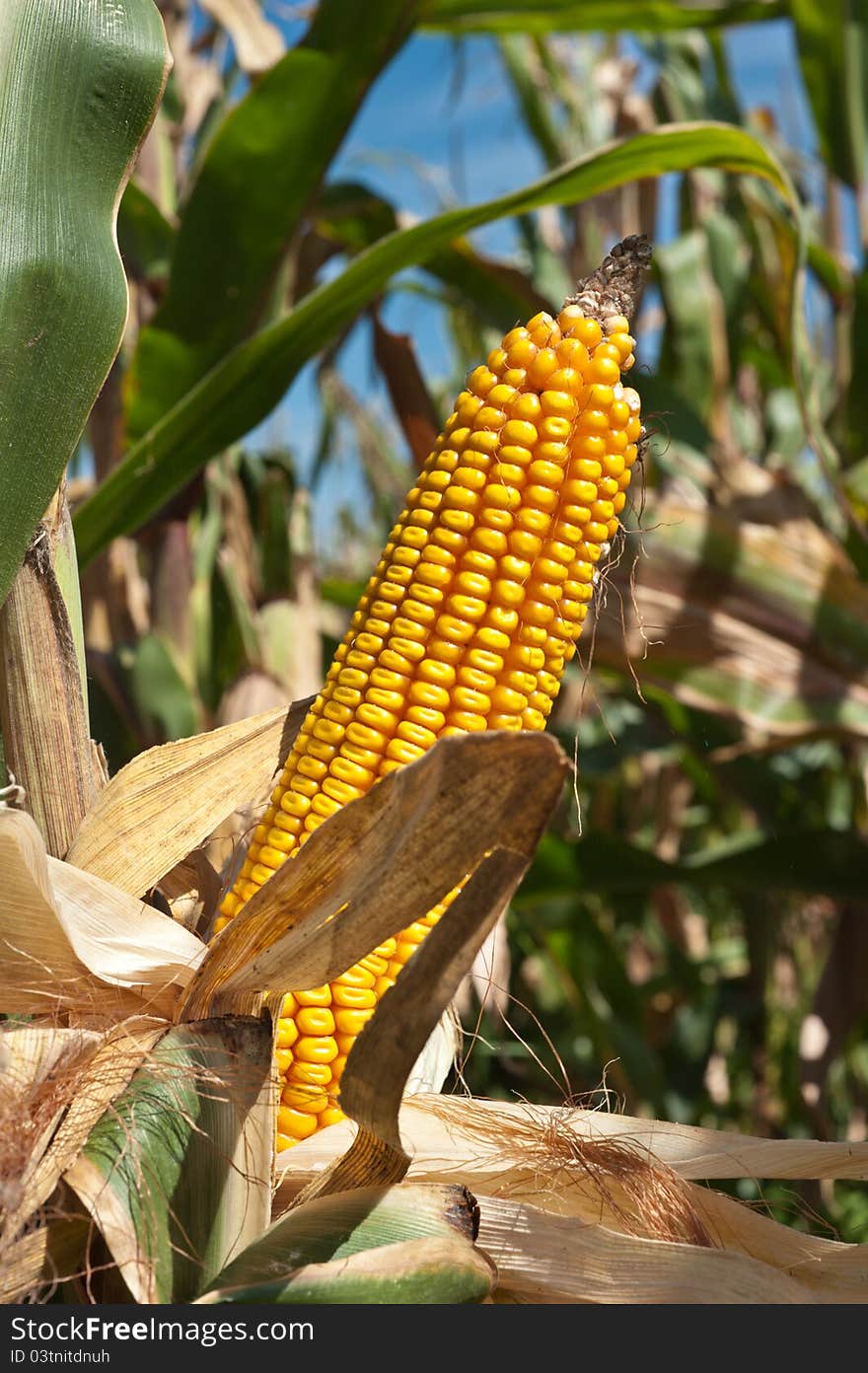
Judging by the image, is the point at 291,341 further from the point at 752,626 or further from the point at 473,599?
the point at 752,626

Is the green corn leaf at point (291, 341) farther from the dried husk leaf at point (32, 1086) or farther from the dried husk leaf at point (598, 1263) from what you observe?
the dried husk leaf at point (598, 1263)

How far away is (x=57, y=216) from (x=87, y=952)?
413mm

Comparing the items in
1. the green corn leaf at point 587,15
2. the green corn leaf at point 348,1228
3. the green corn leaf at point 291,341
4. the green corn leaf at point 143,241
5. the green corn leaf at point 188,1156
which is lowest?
the green corn leaf at point 348,1228

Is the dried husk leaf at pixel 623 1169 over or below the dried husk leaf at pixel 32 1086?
below

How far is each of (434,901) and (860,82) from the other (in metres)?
1.96

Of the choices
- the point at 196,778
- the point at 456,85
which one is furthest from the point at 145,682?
the point at 456,85

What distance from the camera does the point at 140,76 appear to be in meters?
0.68

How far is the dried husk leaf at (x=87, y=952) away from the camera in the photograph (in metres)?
0.60

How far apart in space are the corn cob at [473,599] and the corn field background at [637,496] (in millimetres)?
140

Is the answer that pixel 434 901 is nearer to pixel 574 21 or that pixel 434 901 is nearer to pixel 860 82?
pixel 574 21

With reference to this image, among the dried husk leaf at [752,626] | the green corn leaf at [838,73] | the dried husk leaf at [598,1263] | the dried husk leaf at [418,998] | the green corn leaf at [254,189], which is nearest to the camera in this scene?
the dried husk leaf at [418,998]

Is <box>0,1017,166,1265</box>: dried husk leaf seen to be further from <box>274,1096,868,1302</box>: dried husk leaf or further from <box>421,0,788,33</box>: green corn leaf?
<box>421,0,788,33</box>: green corn leaf

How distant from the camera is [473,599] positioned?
0.67 m

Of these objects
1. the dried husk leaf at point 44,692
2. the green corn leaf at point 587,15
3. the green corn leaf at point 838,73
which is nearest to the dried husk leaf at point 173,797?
the dried husk leaf at point 44,692
